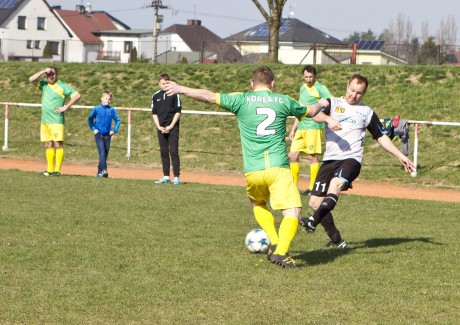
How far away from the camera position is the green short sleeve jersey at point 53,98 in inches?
701

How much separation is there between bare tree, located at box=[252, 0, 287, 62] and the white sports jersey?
26908 millimetres

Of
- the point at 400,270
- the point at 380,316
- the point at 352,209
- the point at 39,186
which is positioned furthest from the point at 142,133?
the point at 380,316

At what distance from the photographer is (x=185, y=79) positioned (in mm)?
33062

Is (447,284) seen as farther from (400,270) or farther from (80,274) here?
(80,274)

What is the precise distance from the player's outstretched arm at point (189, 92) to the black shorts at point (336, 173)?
1969 mm

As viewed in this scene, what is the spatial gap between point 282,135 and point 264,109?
349 mm

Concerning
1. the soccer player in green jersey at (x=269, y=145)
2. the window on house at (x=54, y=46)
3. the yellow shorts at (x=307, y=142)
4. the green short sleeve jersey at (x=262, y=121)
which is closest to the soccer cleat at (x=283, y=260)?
the soccer player in green jersey at (x=269, y=145)

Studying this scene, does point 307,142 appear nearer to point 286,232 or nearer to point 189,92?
point 286,232

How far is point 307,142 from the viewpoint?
15883mm

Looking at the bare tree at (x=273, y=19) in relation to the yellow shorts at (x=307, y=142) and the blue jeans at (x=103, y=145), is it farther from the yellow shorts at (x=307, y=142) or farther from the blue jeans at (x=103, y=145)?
the yellow shorts at (x=307, y=142)

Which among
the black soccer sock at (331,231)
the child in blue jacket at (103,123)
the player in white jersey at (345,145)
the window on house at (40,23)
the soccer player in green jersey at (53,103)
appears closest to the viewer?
the player in white jersey at (345,145)

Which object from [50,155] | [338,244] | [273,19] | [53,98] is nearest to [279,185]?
[338,244]

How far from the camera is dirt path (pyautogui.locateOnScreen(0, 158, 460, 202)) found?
18422mm

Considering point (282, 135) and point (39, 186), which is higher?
point (282, 135)
